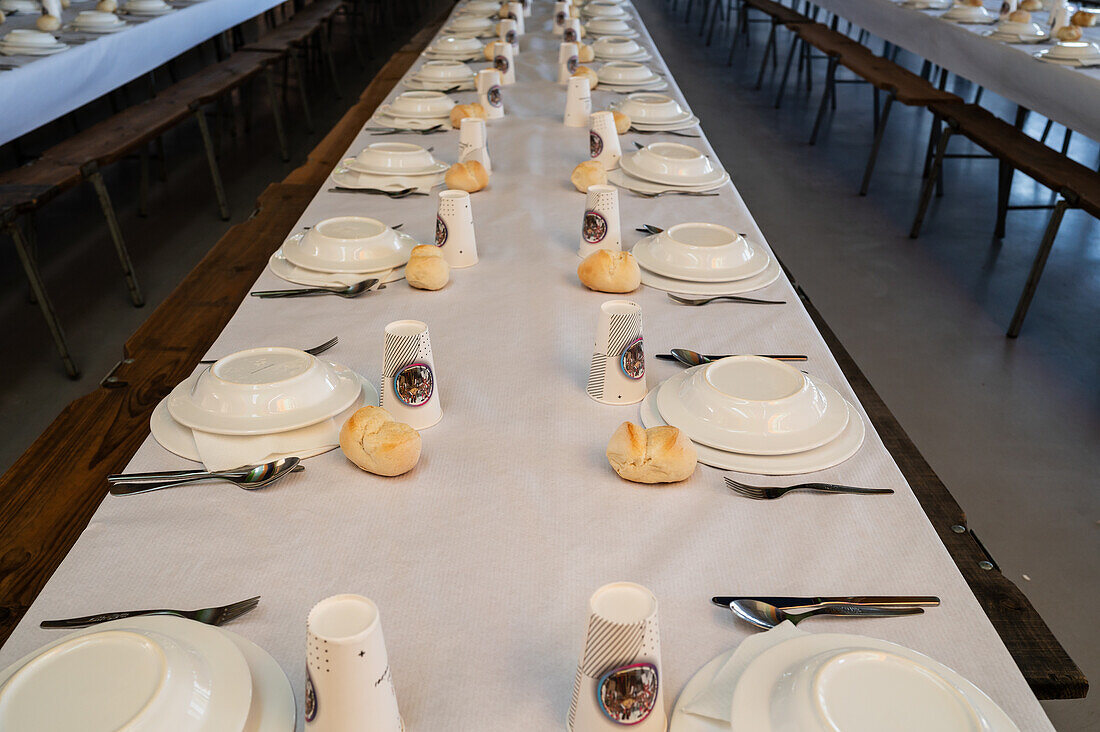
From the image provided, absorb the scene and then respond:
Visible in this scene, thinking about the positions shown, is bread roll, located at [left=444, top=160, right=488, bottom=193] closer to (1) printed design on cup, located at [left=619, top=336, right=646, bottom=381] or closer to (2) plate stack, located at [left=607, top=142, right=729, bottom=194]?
(2) plate stack, located at [left=607, top=142, right=729, bottom=194]

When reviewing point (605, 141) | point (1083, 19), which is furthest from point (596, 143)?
point (1083, 19)

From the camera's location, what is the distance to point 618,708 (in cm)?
64

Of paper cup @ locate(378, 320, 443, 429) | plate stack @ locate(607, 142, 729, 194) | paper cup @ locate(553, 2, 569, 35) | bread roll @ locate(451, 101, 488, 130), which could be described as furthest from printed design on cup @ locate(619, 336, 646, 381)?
paper cup @ locate(553, 2, 569, 35)

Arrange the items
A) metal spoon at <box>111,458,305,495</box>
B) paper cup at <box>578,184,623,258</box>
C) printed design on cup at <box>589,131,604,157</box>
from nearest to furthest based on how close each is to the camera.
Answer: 1. metal spoon at <box>111,458,305,495</box>
2. paper cup at <box>578,184,623,258</box>
3. printed design on cup at <box>589,131,604,157</box>

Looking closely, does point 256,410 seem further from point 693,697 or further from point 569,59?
point 569,59

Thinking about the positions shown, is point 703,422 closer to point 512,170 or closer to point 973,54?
point 512,170

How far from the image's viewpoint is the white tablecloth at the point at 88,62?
9.97 feet

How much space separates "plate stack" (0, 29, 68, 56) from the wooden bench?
3.57m

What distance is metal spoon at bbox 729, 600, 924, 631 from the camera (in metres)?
0.79

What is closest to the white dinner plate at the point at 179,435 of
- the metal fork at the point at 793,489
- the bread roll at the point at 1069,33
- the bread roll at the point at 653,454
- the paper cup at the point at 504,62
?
the bread roll at the point at 653,454

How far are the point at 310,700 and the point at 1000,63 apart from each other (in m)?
3.96

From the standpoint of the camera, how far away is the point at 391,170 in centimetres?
199

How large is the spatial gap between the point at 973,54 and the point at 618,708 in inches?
161

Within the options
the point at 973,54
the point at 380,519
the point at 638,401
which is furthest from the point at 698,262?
the point at 973,54
